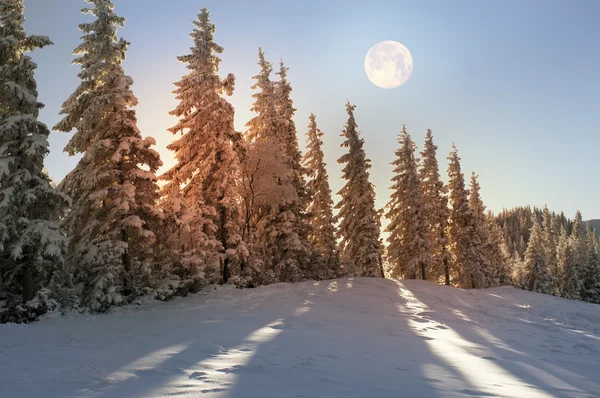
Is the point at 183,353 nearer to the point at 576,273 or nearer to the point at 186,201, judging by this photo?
the point at 186,201

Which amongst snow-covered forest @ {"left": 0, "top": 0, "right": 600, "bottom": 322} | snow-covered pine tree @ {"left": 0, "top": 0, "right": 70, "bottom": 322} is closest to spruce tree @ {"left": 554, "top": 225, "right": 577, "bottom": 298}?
snow-covered forest @ {"left": 0, "top": 0, "right": 600, "bottom": 322}

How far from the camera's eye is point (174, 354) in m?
6.29

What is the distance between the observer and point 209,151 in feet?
71.9

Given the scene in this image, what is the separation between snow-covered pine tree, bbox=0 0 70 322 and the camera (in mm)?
11781

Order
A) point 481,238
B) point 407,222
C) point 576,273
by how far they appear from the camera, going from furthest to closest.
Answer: point 576,273 < point 481,238 < point 407,222

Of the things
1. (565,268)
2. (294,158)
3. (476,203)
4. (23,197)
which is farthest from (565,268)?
(23,197)

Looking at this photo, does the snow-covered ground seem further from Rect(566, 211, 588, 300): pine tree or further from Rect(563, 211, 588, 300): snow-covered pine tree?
Rect(566, 211, 588, 300): pine tree

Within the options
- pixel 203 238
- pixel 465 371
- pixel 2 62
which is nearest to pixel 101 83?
pixel 2 62

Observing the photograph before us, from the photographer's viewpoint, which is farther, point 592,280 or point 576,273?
point 576,273

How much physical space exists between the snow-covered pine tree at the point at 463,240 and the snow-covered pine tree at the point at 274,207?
18082 mm

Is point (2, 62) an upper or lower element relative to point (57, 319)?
upper

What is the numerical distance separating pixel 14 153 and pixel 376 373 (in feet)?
45.0

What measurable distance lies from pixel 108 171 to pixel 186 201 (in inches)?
237

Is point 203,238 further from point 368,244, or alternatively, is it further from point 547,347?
point 368,244
